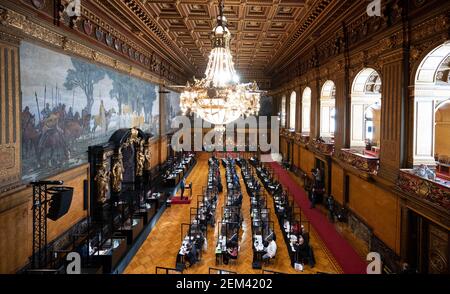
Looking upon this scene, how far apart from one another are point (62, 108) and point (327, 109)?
1109 cm

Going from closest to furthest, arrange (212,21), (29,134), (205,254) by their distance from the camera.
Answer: (29,134) → (205,254) → (212,21)

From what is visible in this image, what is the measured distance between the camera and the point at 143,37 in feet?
43.4

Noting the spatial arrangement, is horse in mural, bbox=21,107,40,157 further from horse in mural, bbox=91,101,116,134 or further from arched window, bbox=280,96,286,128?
arched window, bbox=280,96,286,128

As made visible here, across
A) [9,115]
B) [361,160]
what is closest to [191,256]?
[9,115]

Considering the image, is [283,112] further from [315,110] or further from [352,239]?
[352,239]

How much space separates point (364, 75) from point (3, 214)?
10.4m

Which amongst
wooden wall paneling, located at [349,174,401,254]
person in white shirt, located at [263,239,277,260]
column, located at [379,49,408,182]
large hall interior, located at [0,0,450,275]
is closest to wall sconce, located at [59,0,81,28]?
large hall interior, located at [0,0,450,275]

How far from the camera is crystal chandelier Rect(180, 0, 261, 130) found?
20.4 feet

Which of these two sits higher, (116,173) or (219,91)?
(219,91)

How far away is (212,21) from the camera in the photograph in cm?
1216

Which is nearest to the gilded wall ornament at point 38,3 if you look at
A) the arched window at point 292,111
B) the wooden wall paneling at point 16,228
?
the wooden wall paneling at point 16,228

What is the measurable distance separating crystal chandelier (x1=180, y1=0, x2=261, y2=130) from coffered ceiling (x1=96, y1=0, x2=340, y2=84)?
63.6 inches

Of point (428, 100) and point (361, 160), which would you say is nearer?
point (428, 100)

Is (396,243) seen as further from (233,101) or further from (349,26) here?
(349,26)
